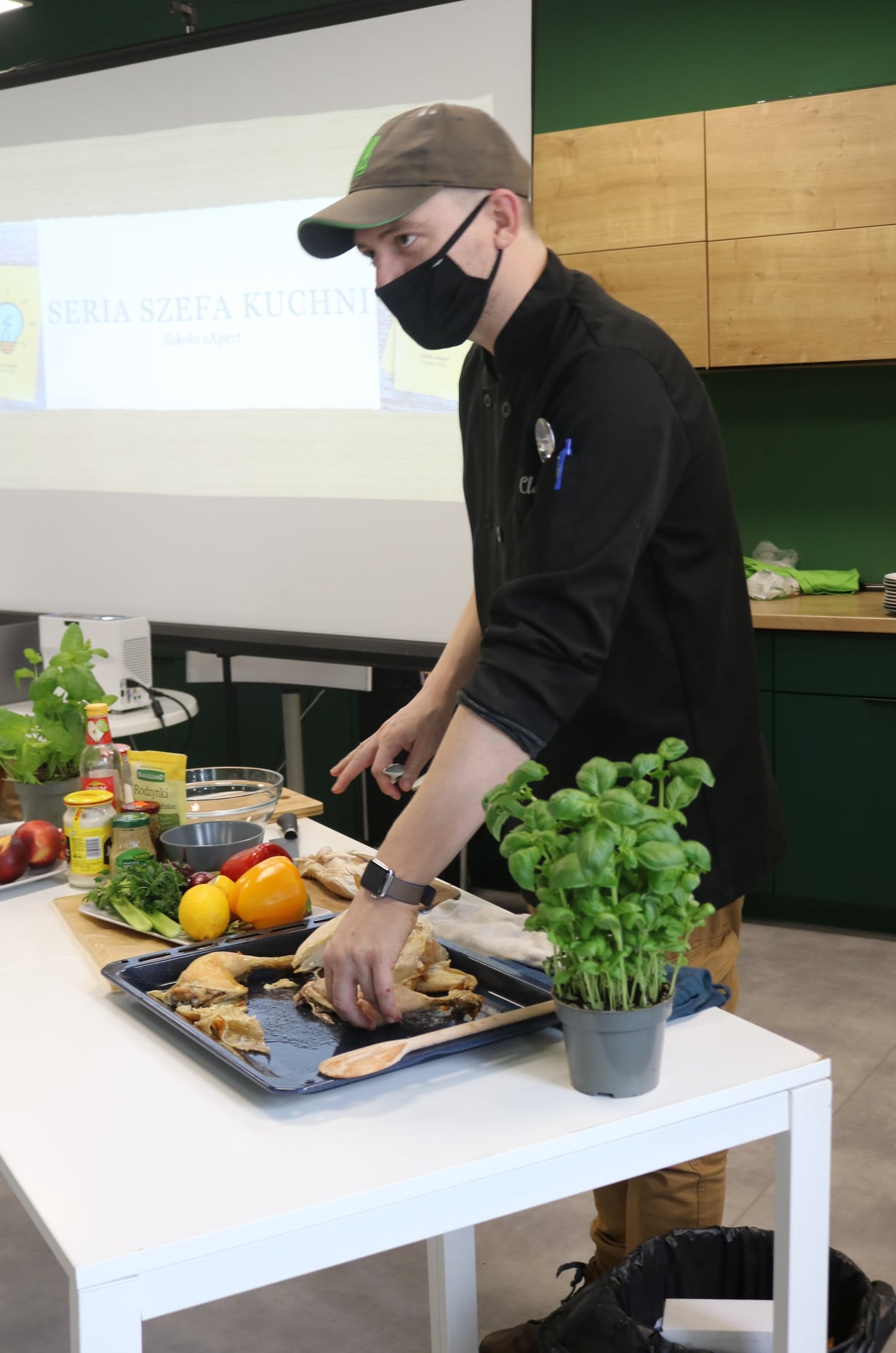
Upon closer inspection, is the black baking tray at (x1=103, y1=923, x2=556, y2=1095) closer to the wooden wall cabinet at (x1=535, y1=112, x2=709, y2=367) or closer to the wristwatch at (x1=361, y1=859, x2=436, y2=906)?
the wristwatch at (x1=361, y1=859, x2=436, y2=906)

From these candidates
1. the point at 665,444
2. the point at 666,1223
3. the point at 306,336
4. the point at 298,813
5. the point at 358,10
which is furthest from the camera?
the point at 306,336

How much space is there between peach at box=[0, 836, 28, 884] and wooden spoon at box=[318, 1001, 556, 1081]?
0.72 meters

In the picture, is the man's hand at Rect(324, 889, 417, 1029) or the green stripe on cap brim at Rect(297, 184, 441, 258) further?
the green stripe on cap brim at Rect(297, 184, 441, 258)

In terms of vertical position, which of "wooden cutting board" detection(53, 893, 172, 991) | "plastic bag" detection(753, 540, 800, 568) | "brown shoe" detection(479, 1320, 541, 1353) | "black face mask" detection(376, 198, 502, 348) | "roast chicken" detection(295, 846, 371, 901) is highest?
"black face mask" detection(376, 198, 502, 348)

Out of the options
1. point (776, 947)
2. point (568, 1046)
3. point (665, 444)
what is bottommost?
point (776, 947)

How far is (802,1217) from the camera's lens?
3.61 ft

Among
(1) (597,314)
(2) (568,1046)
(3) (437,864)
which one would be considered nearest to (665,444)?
(1) (597,314)

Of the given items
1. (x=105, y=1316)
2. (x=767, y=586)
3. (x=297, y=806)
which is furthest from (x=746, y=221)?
(x=105, y=1316)

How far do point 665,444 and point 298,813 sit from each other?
906 millimetres

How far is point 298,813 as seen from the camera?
6.52 ft

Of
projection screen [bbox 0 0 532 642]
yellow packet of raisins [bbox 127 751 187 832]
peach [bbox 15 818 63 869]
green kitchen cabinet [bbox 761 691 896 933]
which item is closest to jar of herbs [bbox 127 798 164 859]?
yellow packet of raisins [bbox 127 751 187 832]

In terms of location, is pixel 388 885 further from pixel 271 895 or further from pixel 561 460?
pixel 561 460

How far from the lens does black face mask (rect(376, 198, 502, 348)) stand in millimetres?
1421

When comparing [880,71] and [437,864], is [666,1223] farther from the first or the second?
[880,71]
